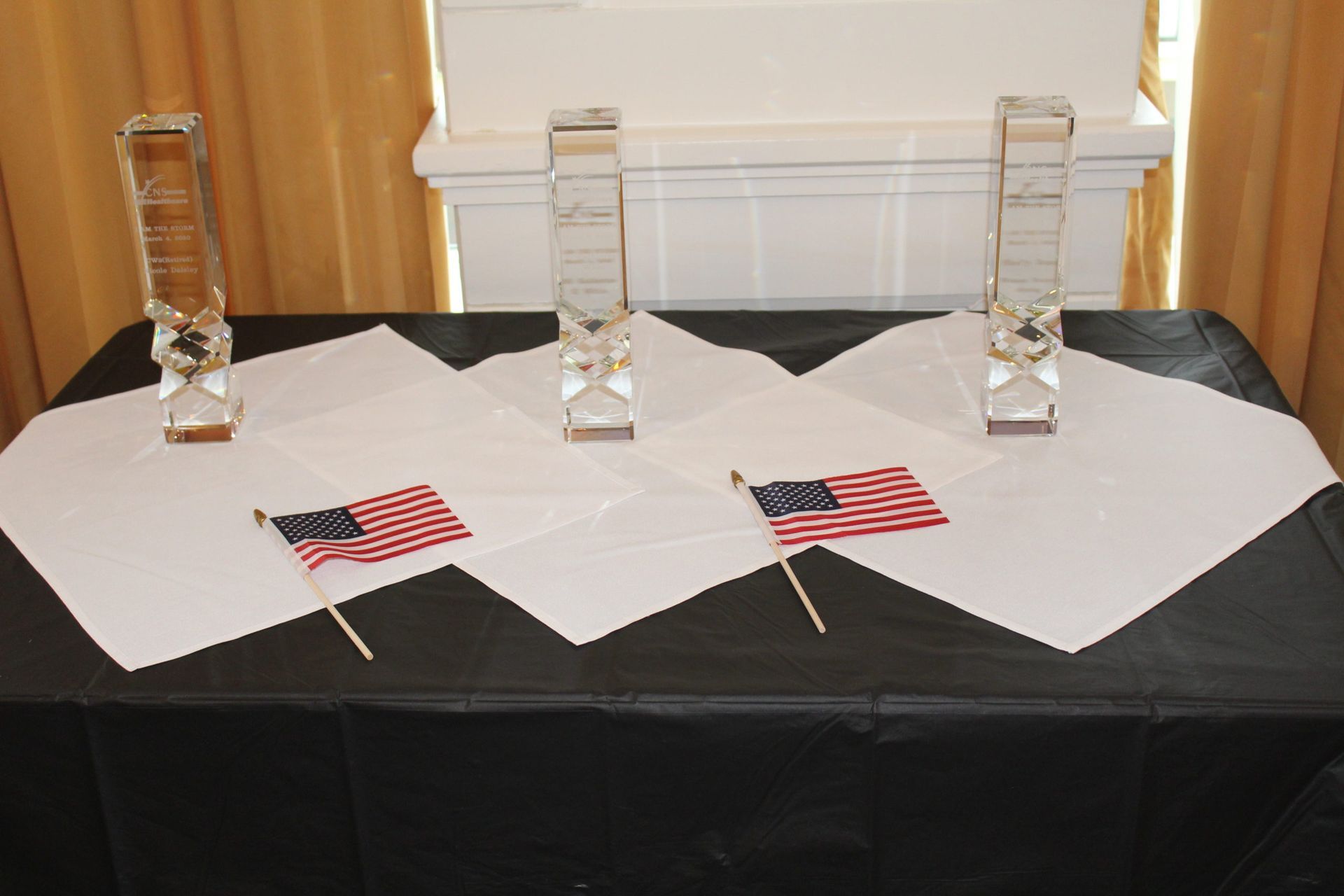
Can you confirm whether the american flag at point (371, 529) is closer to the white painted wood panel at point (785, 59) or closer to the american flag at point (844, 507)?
the american flag at point (844, 507)

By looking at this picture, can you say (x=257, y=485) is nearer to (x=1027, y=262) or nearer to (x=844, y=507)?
(x=844, y=507)

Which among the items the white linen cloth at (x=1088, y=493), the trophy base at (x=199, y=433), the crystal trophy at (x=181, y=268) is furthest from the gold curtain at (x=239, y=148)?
the white linen cloth at (x=1088, y=493)

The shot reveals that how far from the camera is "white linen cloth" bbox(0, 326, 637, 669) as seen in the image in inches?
40.8

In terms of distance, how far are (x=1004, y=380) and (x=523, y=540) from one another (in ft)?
1.76

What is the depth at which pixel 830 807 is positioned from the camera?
93cm

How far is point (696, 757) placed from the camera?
0.92m

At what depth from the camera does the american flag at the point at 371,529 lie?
42.7 inches

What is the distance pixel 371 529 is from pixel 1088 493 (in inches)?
26.4

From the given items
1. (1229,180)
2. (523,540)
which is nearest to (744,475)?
(523,540)

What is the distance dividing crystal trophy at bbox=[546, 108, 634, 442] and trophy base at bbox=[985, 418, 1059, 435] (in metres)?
0.38

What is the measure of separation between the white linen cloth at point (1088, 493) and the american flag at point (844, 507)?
0.05 feet

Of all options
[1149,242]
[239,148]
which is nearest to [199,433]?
[239,148]

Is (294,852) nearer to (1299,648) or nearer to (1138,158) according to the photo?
(1299,648)

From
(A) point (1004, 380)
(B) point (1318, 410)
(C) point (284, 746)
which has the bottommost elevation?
(B) point (1318, 410)
